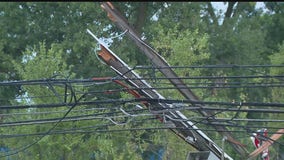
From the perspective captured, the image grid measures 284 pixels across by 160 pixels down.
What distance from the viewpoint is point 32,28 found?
34469 mm

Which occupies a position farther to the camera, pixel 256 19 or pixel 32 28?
pixel 256 19

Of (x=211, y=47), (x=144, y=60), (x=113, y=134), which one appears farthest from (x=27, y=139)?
(x=211, y=47)

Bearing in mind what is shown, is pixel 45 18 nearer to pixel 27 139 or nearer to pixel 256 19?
pixel 256 19

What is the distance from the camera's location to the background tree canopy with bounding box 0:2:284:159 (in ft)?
69.0

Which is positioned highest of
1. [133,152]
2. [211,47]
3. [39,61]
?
[211,47]

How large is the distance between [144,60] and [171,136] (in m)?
12.8

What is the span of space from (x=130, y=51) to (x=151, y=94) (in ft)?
60.7

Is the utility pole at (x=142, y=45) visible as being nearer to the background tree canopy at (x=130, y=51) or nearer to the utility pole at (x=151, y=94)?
the utility pole at (x=151, y=94)

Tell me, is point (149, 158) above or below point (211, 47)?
below

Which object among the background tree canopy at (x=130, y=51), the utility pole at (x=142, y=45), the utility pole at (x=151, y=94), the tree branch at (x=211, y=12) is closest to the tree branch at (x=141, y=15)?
the background tree canopy at (x=130, y=51)

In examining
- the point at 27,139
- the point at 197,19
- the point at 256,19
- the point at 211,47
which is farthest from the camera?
the point at 256,19

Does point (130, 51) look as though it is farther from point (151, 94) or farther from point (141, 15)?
point (151, 94)

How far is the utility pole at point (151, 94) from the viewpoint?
12492 millimetres

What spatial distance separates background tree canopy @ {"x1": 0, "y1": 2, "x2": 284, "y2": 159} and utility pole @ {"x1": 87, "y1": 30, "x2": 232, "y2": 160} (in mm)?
6387
